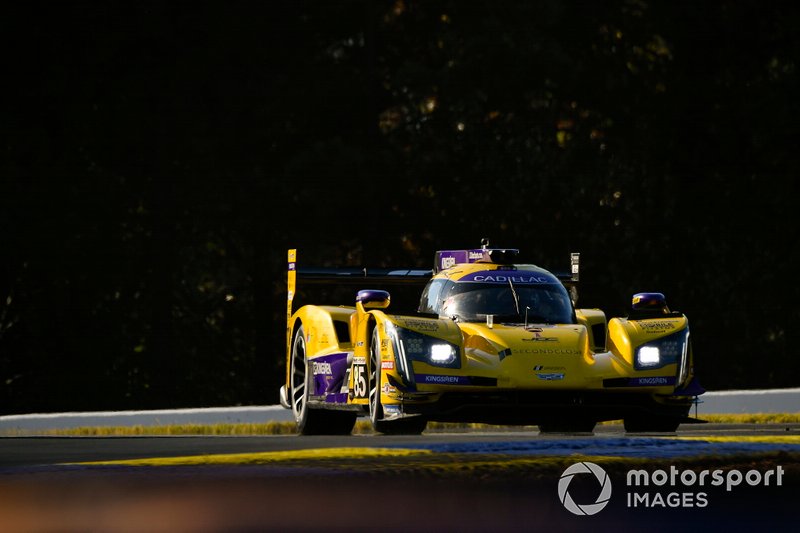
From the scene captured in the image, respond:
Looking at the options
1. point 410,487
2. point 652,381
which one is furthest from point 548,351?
point 410,487

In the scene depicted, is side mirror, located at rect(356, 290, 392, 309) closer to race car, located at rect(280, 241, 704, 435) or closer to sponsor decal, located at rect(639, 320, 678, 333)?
race car, located at rect(280, 241, 704, 435)

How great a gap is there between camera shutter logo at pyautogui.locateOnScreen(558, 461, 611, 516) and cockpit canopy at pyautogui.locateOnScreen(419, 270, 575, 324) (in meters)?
3.52

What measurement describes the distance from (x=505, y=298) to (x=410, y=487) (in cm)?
464

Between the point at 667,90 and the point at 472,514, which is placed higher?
the point at 667,90

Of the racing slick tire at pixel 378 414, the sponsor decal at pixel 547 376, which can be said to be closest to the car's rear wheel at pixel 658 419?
the sponsor decal at pixel 547 376

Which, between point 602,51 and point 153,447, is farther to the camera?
point 602,51

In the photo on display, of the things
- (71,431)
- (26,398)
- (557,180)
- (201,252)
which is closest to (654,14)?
(557,180)

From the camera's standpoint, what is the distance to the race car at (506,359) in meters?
16.0

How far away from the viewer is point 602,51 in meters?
42.2

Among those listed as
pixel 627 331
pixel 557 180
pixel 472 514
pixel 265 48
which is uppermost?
pixel 265 48

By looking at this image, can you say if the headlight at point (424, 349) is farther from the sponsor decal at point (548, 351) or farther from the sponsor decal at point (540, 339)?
the sponsor decal at point (540, 339)

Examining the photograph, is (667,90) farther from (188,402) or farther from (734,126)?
(188,402)

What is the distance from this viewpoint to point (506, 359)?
16.0m

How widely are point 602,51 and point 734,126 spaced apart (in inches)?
164
